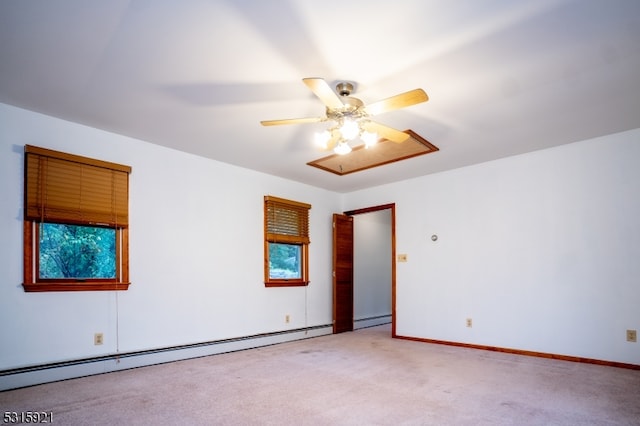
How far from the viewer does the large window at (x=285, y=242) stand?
5.50 m

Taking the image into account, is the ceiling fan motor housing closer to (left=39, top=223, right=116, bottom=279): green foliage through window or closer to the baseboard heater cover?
(left=39, top=223, right=116, bottom=279): green foliage through window

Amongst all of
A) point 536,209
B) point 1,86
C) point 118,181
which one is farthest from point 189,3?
point 536,209

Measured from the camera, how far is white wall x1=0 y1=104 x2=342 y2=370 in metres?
3.31

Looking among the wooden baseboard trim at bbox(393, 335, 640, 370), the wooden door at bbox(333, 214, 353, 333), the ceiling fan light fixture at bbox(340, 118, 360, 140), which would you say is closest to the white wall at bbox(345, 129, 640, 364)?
the wooden baseboard trim at bbox(393, 335, 640, 370)

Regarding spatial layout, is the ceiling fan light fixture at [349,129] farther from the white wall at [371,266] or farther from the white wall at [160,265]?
the white wall at [371,266]

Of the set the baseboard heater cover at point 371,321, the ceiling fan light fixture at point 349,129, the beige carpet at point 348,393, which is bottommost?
the baseboard heater cover at point 371,321

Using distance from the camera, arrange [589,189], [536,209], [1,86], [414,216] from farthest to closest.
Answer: [414,216] → [536,209] → [589,189] → [1,86]

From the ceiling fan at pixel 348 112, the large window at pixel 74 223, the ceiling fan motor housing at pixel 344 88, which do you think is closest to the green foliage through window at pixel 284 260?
the large window at pixel 74 223

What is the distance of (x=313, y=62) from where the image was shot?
2.59 meters

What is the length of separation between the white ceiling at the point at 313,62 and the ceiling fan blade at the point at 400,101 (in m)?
0.29

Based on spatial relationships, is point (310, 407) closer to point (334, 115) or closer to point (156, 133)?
point (334, 115)

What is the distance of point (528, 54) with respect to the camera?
2531 millimetres

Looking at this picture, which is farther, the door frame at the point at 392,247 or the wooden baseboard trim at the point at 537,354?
Answer: the door frame at the point at 392,247

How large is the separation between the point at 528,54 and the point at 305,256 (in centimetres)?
423
